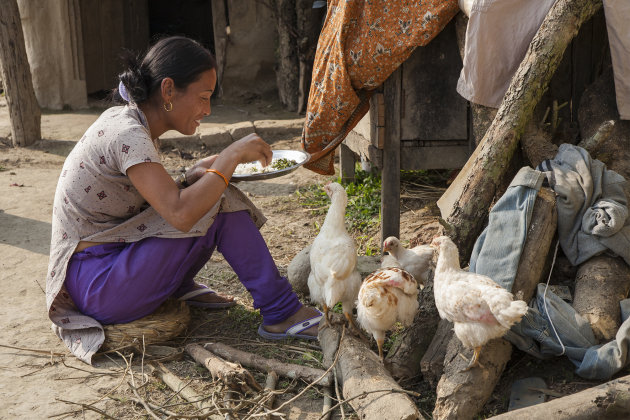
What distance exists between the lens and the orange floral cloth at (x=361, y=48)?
4168mm

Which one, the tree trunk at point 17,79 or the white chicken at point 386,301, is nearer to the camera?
the white chicken at point 386,301

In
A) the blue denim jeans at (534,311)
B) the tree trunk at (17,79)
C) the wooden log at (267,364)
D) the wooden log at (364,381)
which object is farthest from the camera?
the tree trunk at (17,79)

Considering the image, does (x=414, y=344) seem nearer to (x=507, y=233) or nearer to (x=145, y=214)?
(x=507, y=233)

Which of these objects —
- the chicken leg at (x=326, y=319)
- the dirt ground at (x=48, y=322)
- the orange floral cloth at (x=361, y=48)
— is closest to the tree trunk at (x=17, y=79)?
the dirt ground at (x=48, y=322)

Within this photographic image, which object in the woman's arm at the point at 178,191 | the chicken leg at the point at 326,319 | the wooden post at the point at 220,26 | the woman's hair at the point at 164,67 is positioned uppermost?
the wooden post at the point at 220,26

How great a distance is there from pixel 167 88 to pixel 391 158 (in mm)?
1850

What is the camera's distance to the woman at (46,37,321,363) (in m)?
3.16

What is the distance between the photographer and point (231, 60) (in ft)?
31.7

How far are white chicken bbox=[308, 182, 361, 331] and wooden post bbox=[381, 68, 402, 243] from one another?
99 centimetres

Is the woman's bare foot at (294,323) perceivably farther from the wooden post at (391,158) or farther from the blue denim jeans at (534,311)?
the wooden post at (391,158)

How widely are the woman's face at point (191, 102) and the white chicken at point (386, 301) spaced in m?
1.17

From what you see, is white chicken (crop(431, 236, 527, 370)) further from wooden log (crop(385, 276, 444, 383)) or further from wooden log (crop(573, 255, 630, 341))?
wooden log (crop(573, 255, 630, 341))

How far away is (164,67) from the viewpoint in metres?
3.20

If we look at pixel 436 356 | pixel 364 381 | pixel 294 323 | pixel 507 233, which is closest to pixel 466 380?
pixel 436 356
